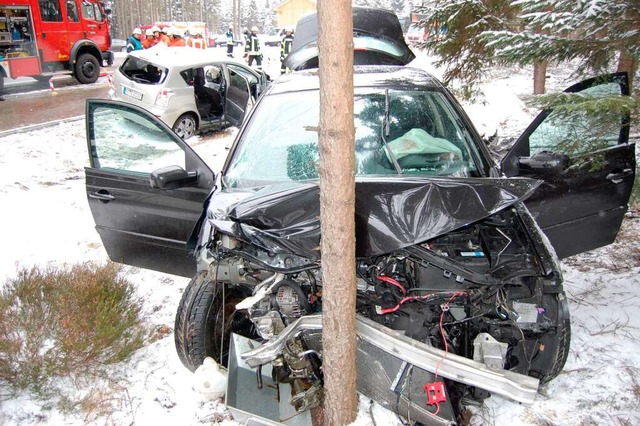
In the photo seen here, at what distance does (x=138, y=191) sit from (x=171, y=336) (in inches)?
44.5

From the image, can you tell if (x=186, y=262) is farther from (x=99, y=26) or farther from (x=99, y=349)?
(x=99, y=26)

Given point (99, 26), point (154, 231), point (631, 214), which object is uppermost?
point (99, 26)

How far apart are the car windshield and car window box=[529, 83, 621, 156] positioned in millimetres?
706

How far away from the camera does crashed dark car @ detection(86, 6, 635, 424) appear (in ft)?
7.81

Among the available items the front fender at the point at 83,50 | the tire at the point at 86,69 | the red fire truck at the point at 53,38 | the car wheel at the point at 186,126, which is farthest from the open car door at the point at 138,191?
the tire at the point at 86,69

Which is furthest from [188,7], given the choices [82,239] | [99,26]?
[82,239]

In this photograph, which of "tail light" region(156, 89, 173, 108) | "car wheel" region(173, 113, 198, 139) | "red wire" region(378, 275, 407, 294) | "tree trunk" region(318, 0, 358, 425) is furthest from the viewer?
"car wheel" region(173, 113, 198, 139)

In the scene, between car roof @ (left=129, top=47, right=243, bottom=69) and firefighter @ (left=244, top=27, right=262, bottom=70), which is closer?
car roof @ (left=129, top=47, right=243, bottom=69)

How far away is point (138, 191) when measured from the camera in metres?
3.60

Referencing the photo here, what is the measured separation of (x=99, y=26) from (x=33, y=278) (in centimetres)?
1462

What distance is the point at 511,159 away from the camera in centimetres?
343

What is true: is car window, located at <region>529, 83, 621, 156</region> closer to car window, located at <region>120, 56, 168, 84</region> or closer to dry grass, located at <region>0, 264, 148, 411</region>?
dry grass, located at <region>0, 264, 148, 411</region>

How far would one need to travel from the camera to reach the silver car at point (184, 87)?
8.28 metres

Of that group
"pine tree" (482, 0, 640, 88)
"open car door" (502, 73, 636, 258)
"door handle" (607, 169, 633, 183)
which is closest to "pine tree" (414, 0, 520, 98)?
"pine tree" (482, 0, 640, 88)
